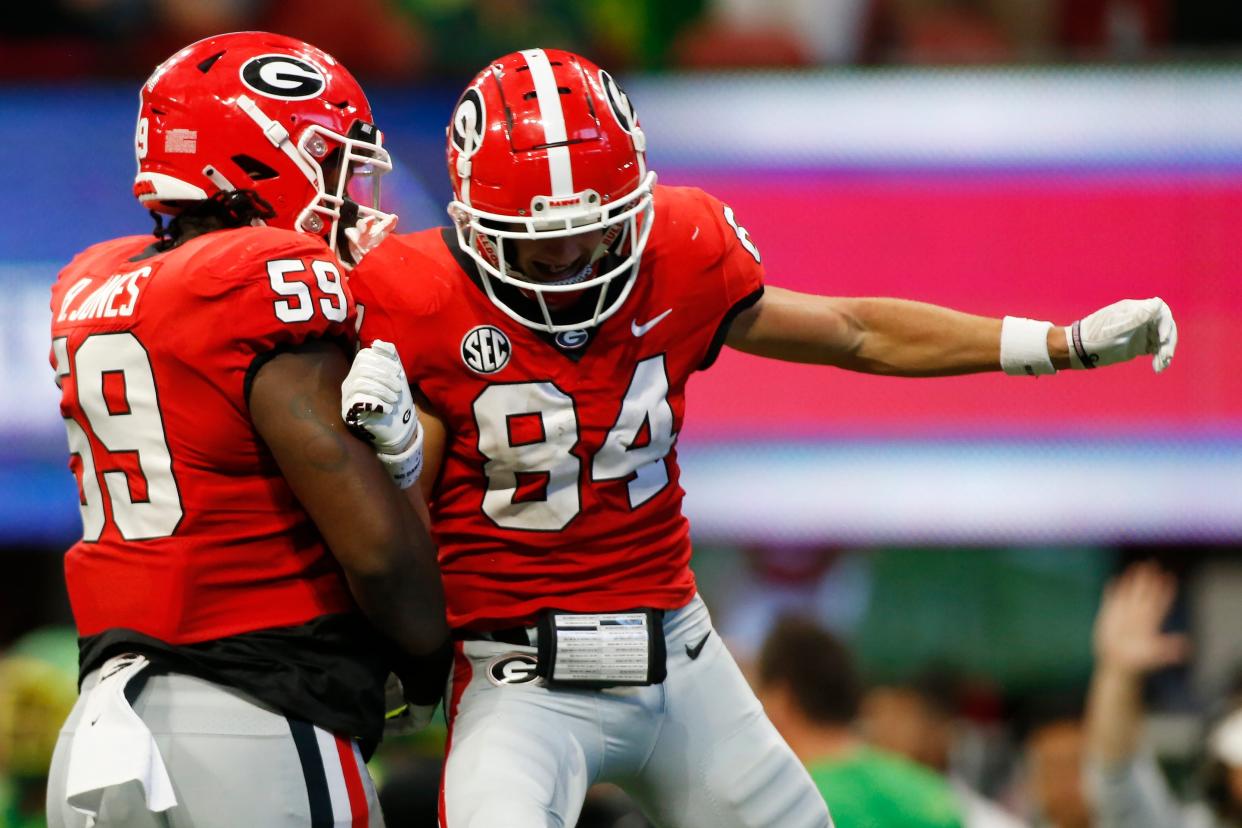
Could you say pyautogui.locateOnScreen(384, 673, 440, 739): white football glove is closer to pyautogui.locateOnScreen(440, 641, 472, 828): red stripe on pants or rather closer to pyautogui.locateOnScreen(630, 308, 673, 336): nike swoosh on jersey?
pyautogui.locateOnScreen(440, 641, 472, 828): red stripe on pants

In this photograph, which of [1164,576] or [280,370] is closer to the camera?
[280,370]

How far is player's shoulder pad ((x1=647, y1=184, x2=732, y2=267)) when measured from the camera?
296 centimetres

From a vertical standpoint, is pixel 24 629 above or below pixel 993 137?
below

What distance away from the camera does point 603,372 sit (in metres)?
2.88

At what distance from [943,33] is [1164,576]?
2.23m

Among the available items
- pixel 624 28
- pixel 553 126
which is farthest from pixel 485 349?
pixel 624 28

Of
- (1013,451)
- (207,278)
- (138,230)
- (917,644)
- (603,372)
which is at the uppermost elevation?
(207,278)

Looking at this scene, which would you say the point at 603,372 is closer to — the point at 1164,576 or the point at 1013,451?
the point at 1013,451

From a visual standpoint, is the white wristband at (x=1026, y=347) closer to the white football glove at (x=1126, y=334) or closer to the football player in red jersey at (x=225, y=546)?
the white football glove at (x=1126, y=334)

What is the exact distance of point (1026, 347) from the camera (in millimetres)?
3018

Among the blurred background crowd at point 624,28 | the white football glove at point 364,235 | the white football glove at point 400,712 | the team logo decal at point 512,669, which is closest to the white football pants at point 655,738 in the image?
the team logo decal at point 512,669

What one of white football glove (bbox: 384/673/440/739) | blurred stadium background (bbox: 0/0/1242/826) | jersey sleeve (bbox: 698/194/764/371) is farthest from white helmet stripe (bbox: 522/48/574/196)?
blurred stadium background (bbox: 0/0/1242/826)

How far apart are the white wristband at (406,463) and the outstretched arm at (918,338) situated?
649 mm

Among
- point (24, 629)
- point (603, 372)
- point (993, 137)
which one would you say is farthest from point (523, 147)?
point (24, 629)
